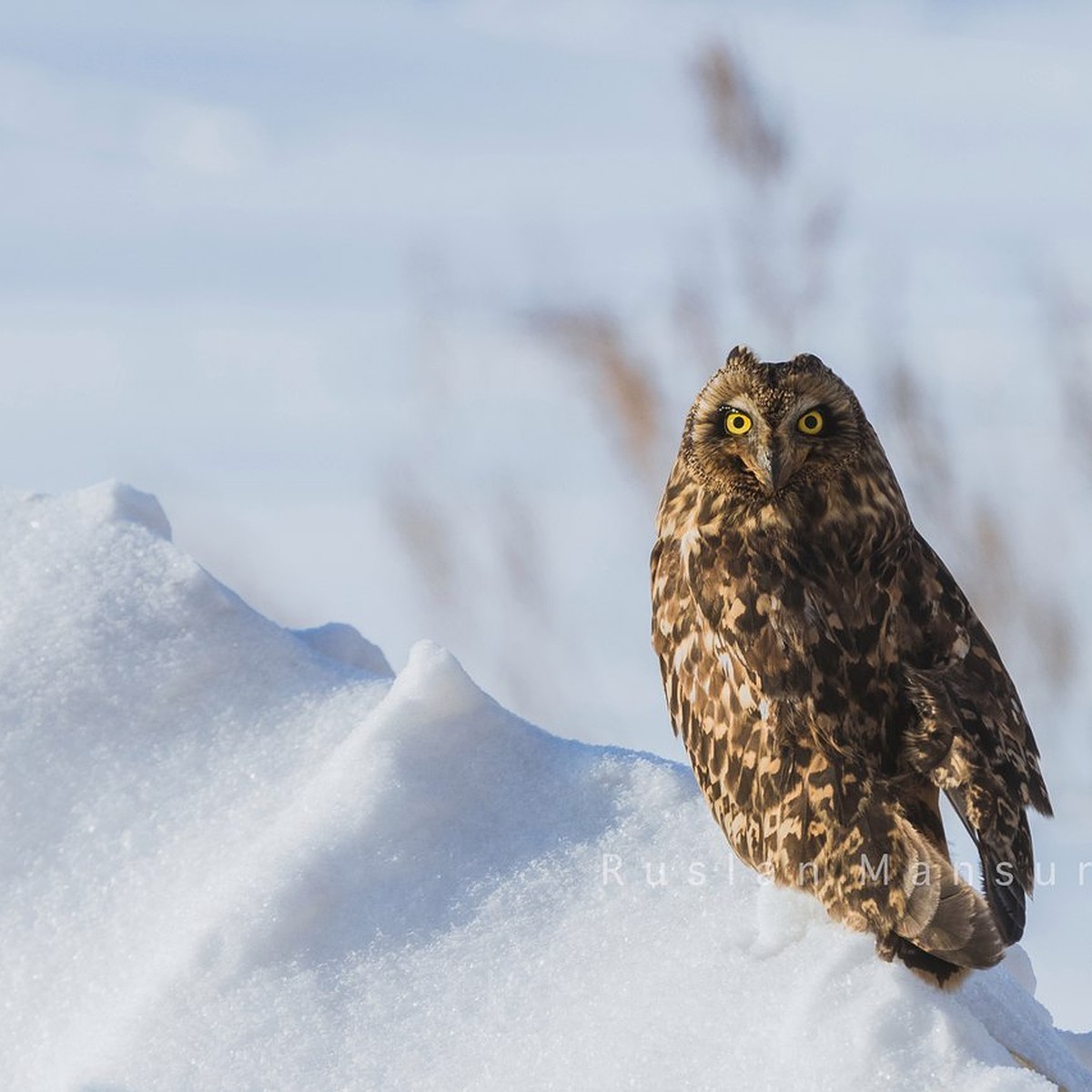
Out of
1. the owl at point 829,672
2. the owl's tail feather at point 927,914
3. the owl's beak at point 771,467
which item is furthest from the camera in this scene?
the owl's beak at point 771,467

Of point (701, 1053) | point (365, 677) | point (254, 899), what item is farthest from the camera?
point (365, 677)

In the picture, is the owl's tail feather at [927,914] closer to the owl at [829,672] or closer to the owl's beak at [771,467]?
the owl at [829,672]

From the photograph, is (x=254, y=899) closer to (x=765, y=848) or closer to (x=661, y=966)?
(x=661, y=966)

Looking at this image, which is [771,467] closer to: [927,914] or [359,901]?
[927,914]

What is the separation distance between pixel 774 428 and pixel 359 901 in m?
1.10

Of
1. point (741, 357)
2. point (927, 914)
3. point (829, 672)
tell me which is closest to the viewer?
point (927, 914)

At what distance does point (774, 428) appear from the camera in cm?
265

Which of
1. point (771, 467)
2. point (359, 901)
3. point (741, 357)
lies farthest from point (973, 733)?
point (359, 901)

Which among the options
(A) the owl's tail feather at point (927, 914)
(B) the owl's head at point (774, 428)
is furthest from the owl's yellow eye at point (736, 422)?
(A) the owl's tail feather at point (927, 914)

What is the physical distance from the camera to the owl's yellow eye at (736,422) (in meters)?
2.69

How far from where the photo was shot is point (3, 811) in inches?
123

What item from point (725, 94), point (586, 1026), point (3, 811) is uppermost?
point (725, 94)

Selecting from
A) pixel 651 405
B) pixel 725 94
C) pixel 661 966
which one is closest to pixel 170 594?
pixel 651 405

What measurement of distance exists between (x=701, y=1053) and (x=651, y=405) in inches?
62.4
